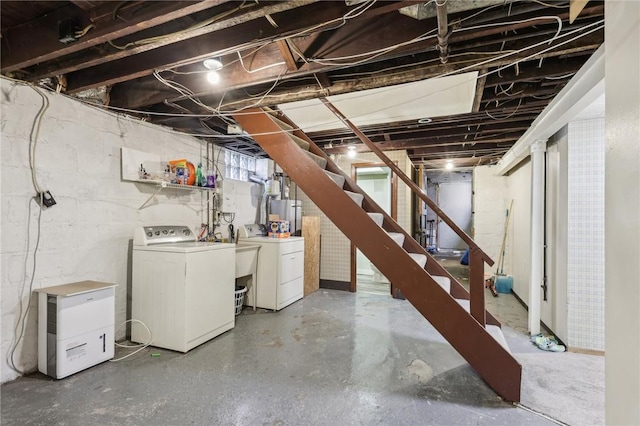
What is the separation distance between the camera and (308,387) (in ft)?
7.07

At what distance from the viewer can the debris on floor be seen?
279cm

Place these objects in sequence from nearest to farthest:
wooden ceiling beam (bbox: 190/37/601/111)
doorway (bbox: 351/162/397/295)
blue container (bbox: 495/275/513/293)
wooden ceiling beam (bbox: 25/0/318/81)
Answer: wooden ceiling beam (bbox: 25/0/318/81), wooden ceiling beam (bbox: 190/37/601/111), blue container (bbox: 495/275/513/293), doorway (bbox: 351/162/397/295)

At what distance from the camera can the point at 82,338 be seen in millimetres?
2283

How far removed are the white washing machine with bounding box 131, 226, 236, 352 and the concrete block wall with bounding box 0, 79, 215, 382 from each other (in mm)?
259

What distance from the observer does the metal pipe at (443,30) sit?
4.54 ft

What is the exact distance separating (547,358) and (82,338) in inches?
160

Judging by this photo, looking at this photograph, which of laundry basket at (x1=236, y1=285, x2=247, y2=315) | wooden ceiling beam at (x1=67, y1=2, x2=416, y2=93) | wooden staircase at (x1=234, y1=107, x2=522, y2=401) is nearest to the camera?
wooden ceiling beam at (x1=67, y1=2, x2=416, y2=93)

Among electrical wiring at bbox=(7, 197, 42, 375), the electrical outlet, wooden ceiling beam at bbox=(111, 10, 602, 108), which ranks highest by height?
wooden ceiling beam at bbox=(111, 10, 602, 108)

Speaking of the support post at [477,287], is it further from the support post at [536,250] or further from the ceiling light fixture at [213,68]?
the ceiling light fixture at [213,68]

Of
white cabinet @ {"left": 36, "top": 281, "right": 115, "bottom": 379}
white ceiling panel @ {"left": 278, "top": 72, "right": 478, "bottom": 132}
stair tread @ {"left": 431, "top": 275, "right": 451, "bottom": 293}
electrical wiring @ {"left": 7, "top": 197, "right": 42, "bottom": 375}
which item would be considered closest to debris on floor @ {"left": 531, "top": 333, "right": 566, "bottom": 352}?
stair tread @ {"left": 431, "top": 275, "right": 451, "bottom": 293}

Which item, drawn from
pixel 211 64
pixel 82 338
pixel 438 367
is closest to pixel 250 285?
pixel 82 338

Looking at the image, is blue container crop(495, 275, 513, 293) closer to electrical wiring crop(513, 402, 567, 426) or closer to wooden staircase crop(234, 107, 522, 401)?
wooden staircase crop(234, 107, 522, 401)

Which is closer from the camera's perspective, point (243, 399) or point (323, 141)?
point (243, 399)

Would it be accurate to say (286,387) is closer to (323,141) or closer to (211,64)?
(211,64)
